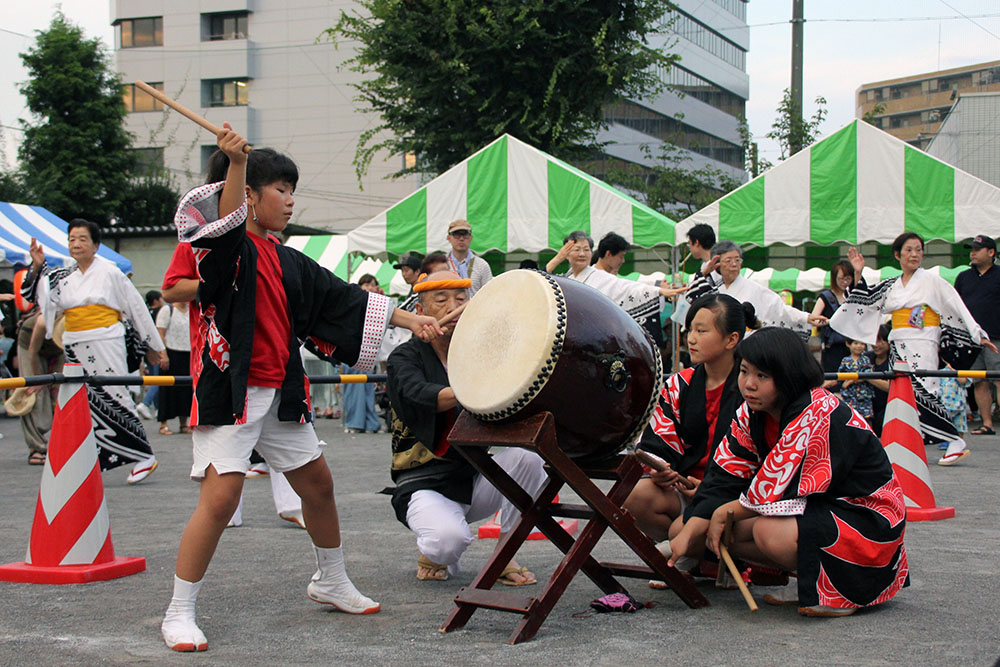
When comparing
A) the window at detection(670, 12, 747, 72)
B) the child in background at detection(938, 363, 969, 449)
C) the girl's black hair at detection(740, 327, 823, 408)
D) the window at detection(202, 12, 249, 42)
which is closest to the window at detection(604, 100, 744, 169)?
the window at detection(670, 12, 747, 72)

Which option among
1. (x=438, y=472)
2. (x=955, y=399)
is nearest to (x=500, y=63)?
(x=955, y=399)

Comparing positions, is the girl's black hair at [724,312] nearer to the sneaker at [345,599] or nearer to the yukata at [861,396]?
the sneaker at [345,599]

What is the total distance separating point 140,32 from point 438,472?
41.9 meters

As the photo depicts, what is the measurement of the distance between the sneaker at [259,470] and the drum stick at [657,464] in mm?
3862

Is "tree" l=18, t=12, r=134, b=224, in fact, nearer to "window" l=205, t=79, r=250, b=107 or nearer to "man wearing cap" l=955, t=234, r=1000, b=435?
"window" l=205, t=79, r=250, b=107

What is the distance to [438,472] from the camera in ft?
13.3

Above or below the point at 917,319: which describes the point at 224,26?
above

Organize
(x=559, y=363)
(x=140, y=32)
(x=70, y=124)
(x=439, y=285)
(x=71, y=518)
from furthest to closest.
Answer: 1. (x=140, y=32)
2. (x=70, y=124)
3. (x=71, y=518)
4. (x=439, y=285)
5. (x=559, y=363)

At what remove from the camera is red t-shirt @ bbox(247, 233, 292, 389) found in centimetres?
342

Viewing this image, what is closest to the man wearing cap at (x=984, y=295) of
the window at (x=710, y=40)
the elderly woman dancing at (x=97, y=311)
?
the elderly woman dancing at (x=97, y=311)

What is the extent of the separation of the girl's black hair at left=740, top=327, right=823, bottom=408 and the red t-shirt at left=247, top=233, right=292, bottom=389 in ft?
5.12

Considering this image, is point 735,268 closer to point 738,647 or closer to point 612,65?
point 738,647

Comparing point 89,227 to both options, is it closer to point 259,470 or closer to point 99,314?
point 99,314

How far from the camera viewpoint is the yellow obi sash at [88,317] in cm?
739
